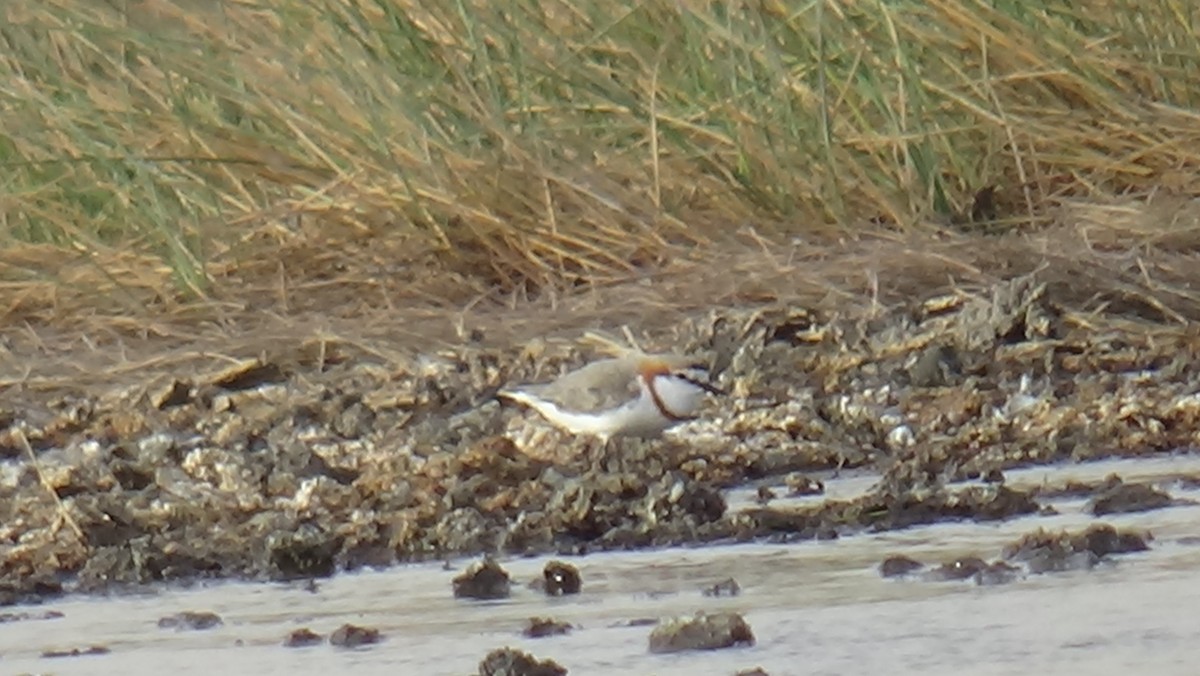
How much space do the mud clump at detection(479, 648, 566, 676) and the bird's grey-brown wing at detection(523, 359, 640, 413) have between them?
7.28 feet

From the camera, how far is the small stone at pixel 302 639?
4.06 m

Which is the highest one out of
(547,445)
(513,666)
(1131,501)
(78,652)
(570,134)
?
(570,134)

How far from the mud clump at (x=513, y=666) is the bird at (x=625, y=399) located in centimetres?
220

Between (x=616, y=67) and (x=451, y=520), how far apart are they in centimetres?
272

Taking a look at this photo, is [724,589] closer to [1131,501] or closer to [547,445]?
[1131,501]

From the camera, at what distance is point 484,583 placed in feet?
14.4

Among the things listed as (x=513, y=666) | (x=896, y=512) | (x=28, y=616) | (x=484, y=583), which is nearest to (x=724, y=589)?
(x=484, y=583)

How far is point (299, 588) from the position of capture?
15.3 ft

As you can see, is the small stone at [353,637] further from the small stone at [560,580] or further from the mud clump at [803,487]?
the mud clump at [803,487]

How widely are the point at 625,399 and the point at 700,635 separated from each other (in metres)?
2.03

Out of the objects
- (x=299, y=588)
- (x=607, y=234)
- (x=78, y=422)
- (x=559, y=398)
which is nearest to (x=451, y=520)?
(x=299, y=588)

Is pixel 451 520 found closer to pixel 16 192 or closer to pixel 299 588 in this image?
pixel 299 588

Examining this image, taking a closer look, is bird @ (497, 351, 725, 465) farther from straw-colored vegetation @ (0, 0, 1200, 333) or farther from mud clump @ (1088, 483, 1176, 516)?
mud clump @ (1088, 483, 1176, 516)

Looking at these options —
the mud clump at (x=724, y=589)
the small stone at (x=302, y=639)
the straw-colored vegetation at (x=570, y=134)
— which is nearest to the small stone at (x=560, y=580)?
the mud clump at (x=724, y=589)
